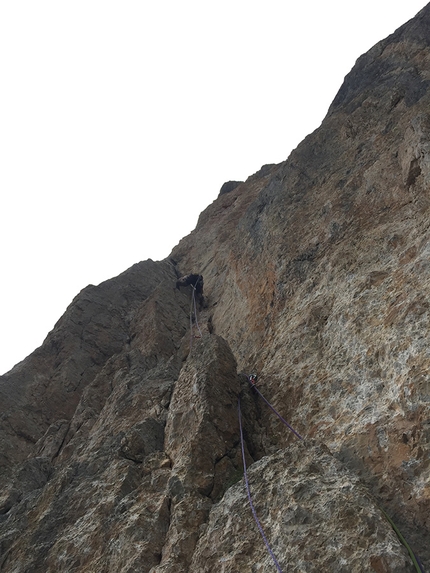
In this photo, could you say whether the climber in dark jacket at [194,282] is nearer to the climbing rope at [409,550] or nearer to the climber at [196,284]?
the climber at [196,284]

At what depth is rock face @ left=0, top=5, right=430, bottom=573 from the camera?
6.46 meters

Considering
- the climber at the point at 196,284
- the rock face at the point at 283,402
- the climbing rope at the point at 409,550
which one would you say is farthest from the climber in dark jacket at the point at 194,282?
the climbing rope at the point at 409,550

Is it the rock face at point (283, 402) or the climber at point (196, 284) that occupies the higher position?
the climber at point (196, 284)

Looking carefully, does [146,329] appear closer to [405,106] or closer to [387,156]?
[387,156]

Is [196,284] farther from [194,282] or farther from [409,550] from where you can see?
[409,550]

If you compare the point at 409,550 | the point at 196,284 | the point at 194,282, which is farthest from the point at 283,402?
the point at 194,282

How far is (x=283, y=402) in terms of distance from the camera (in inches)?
394

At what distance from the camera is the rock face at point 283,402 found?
6.46 m

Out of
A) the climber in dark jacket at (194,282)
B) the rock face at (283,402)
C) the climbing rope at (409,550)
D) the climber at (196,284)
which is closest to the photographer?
the climbing rope at (409,550)

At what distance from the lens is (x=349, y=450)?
7434 millimetres

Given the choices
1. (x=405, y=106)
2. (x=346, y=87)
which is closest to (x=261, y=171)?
(x=346, y=87)

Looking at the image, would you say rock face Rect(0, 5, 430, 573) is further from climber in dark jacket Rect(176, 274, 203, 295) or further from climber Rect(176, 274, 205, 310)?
climber in dark jacket Rect(176, 274, 203, 295)

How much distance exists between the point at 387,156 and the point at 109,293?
16516 mm

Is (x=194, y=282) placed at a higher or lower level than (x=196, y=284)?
higher
